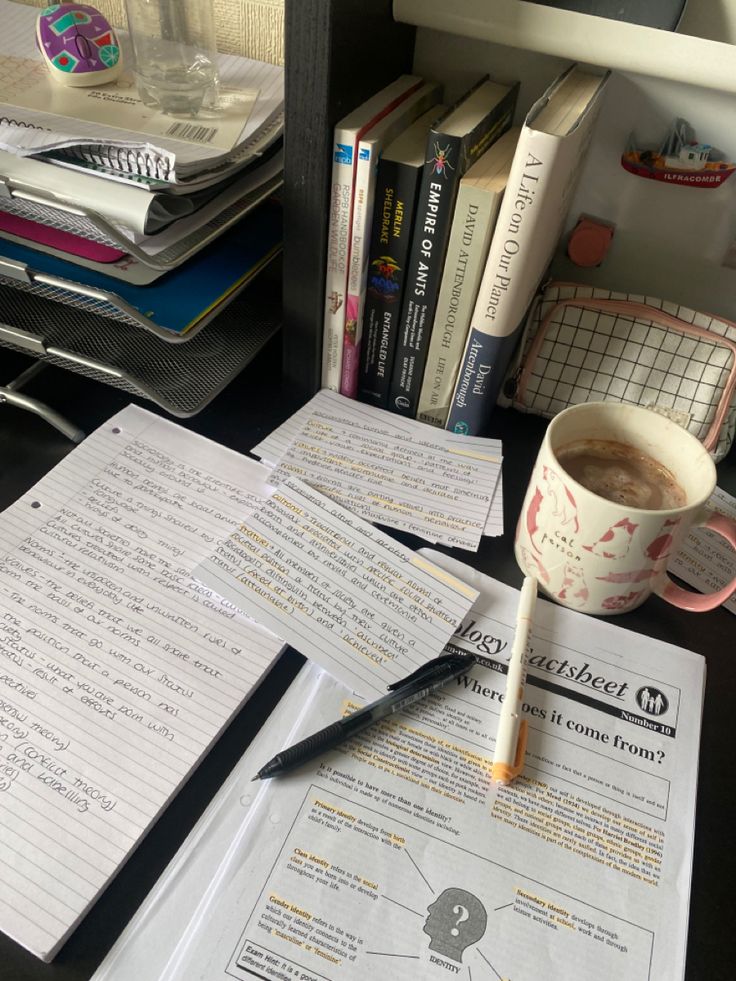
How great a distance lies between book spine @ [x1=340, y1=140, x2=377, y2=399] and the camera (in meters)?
0.56

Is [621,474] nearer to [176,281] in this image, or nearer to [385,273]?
[385,273]

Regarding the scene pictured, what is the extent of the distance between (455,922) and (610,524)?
0.82 ft

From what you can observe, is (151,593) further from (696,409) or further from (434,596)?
(696,409)

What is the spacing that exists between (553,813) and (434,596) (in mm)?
165

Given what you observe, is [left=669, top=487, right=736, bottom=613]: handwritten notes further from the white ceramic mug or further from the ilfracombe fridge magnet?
the ilfracombe fridge magnet

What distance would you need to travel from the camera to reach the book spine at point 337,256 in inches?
22.0

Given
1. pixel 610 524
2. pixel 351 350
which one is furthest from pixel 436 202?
pixel 610 524

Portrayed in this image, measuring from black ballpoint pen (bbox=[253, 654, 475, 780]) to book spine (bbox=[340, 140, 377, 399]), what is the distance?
30cm

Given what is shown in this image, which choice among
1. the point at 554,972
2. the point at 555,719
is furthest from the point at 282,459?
the point at 554,972

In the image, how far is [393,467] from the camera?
64cm

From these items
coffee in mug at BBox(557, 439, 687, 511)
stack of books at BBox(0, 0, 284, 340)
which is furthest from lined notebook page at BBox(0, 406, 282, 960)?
coffee in mug at BBox(557, 439, 687, 511)

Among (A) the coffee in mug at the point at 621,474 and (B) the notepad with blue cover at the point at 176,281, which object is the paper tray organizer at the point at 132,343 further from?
(A) the coffee in mug at the point at 621,474

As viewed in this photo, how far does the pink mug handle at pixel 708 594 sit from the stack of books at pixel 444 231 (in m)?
0.22

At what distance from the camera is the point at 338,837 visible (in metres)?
0.41
